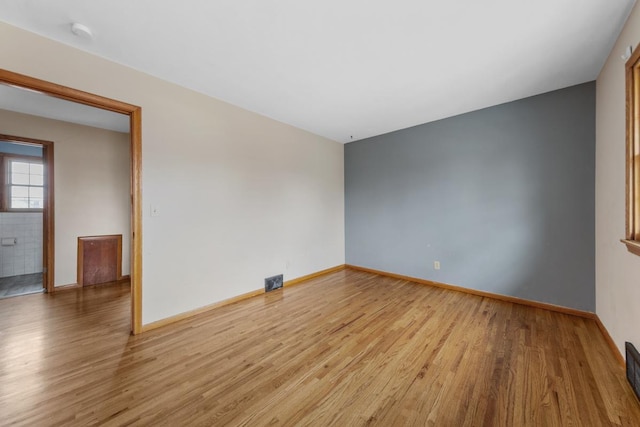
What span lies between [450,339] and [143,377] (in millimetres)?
2461

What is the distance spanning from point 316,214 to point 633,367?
3.55 meters

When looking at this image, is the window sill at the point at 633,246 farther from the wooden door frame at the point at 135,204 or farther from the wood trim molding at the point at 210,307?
the wooden door frame at the point at 135,204

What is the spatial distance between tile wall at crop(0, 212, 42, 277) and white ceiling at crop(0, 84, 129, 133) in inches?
74.8

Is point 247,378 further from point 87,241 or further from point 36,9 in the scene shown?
point 87,241

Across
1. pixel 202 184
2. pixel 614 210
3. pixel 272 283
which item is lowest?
pixel 272 283

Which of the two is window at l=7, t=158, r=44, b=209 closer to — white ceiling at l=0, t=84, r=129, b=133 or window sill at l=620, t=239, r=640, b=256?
white ceiling at l=0, t=84, r=129, b=133

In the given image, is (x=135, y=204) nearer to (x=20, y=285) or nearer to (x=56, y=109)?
(x=56, y=109)

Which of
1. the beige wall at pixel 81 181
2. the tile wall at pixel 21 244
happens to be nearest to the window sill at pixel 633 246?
the beige wall at pixel 81 181

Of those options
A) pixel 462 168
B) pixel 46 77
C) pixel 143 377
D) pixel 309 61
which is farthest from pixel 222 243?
pixel 462 168

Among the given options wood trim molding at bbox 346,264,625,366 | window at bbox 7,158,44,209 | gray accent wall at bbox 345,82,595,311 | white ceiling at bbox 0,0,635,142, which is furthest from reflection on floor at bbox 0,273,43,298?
wood trim molding at bbox 346,264,625,366

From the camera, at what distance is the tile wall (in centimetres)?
385

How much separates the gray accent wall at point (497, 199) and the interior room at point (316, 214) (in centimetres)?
2

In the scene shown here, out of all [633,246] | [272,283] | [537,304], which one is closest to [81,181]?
[272,283]

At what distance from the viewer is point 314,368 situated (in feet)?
5.73
